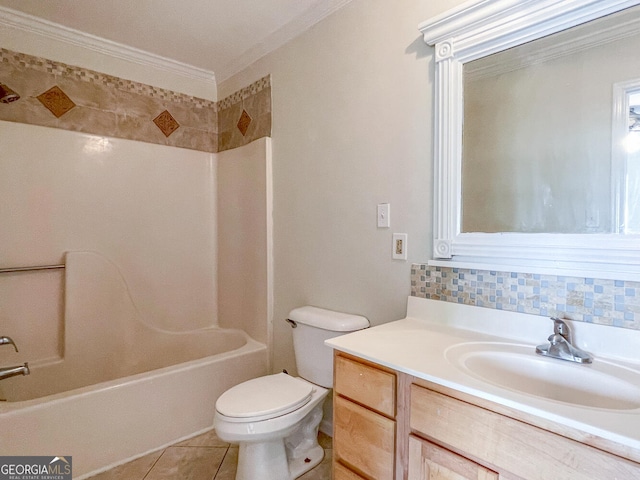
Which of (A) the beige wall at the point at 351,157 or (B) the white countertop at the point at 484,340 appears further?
(A) the beige wall at the point at 351,157

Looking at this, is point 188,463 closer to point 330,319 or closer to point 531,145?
point 330,319

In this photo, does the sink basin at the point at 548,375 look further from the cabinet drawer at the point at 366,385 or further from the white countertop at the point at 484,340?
the cabinet drawer at the point at 366,385

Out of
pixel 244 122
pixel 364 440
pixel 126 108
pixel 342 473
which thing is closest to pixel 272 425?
pixel 342 473

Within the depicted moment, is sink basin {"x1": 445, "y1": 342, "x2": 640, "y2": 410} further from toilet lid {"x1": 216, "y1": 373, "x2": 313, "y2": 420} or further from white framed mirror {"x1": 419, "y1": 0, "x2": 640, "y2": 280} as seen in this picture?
toilet lid {"x1": 216, "y1": 373, "x2": 313, "y2": 420}

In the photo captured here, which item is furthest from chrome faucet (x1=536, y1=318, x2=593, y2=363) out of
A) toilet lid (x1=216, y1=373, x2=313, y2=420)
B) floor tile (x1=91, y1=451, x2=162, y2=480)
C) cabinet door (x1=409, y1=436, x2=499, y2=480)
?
floor tile (x1=91, y1=451, x2=162, y2=480)

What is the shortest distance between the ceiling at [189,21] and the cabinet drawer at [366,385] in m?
1.75

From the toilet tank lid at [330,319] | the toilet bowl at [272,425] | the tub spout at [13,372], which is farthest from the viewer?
the toilet tank lid at [330,319]

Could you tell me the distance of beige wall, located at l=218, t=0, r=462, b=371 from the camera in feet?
4.97

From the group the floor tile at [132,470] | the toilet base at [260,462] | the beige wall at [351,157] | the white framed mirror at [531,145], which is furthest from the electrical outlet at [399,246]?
the floor tile at [132,470]

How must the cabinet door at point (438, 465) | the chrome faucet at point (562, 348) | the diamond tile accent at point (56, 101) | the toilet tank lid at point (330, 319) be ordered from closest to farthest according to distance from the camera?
the cabinet door at point (438, 465), the chrome faucet at point (562, 348), the toilet tank lid at point (330, 319), the diamond tile accent at point (56, 101)

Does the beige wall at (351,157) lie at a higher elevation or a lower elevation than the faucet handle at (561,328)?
higher

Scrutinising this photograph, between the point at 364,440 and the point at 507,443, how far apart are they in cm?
46

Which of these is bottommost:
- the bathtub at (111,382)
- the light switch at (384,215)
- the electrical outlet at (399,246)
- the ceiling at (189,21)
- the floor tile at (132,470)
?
the floor tile at (132,470)

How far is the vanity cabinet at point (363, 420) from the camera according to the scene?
3.42 ft
